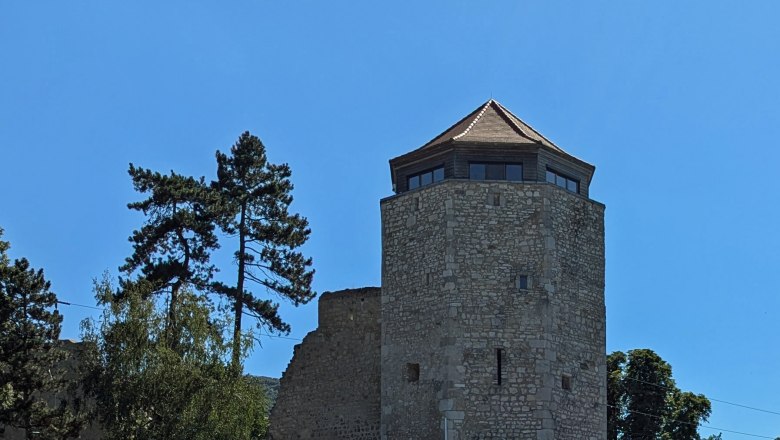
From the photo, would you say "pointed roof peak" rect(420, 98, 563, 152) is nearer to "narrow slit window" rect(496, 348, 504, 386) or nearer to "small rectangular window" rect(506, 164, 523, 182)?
"small rectangular window" rect(506, 164, 523, 182)

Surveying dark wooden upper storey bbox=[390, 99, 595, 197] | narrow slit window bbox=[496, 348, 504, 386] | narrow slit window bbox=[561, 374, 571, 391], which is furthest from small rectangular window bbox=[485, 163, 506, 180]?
narrow slit window bbox=[561, 374, 571, 391]

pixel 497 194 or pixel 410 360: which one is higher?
pixel 497 194

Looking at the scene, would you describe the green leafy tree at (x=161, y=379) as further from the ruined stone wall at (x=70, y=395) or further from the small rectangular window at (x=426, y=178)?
the small rectangular window at (x=426, y=178)

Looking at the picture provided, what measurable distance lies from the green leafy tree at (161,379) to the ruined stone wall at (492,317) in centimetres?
379

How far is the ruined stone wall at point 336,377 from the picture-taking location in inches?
1309

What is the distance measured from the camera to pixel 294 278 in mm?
40531

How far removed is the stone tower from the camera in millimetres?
30578

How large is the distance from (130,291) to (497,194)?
9175 millimetres

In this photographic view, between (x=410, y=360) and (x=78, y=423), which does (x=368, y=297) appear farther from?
(x=78, y=423)

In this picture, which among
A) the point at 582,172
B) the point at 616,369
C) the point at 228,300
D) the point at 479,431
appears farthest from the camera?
the point at 616,369

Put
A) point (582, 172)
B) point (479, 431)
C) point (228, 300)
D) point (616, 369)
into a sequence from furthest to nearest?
point (616, 369)
point (228, 300)
point (582, 172)
point (479, 431)

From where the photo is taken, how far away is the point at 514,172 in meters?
32.1

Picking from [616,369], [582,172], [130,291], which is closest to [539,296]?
[582,172]

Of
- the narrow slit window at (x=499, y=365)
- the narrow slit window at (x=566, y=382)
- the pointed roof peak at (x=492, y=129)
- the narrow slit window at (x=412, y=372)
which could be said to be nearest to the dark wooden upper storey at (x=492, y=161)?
the pointed roof peak at (x=492, y=129)
